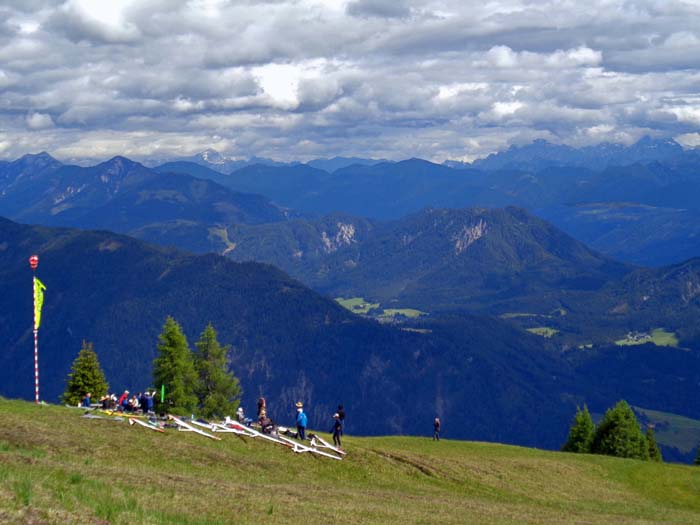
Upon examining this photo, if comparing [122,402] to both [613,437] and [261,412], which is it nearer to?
[261,412]

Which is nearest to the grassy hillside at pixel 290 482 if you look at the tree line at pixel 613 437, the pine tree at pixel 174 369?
the pine tree at pixel 174 369

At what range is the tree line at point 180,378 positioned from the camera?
82000 mm

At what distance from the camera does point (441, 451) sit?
6600 centimetres

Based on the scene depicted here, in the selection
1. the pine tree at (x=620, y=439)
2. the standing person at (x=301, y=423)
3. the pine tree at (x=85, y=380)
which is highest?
the pine tree at (x=85, y=380)

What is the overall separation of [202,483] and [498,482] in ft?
83.4

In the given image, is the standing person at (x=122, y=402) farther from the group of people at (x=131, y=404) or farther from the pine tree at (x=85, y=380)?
the pine tree at (x=85, y=380)

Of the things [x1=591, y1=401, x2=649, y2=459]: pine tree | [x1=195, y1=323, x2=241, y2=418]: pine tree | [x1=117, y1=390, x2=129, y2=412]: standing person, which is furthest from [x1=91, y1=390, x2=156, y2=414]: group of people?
[x1=591, y1=401, x2=649, y2=459]: pine tree

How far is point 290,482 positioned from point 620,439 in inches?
2646

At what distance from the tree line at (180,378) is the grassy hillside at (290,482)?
26.0 meters

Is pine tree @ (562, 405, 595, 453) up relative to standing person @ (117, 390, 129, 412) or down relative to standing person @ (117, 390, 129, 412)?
down

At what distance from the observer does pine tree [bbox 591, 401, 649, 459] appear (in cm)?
9994

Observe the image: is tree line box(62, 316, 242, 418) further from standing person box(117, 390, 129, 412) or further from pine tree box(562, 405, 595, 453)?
pine tree box(562, 405, 595, 453)

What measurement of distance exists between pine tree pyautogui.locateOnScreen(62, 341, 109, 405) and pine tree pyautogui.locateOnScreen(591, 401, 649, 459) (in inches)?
2376

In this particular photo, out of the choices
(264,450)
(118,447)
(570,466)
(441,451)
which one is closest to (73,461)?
(118,447)
